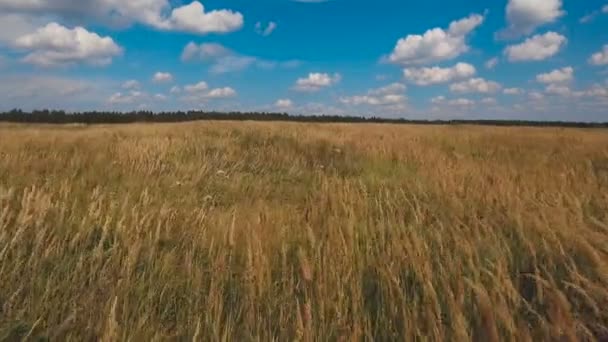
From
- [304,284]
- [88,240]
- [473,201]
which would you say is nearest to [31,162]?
[88,240]

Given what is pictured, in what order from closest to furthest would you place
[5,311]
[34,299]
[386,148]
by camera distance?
[5,311] → [34,299] → [386,148]

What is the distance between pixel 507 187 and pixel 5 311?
4.12 meters

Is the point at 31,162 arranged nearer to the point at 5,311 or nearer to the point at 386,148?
the point at 5,311

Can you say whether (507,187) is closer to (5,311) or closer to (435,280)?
(435,280)

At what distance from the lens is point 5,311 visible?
74.2 inches

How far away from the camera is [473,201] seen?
4043 mm

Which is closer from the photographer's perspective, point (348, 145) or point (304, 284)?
point (304, 284)

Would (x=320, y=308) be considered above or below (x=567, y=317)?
below

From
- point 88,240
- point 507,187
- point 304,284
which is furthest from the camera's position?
point 507,187

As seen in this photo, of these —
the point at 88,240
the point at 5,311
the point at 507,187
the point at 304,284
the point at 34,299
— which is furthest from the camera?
the point at 507,187

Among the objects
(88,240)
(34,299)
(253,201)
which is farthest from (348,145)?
(34,299)

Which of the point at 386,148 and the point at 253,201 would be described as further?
the point at 386,148

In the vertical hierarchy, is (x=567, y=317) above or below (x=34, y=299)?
above

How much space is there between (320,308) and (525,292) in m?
1.11
